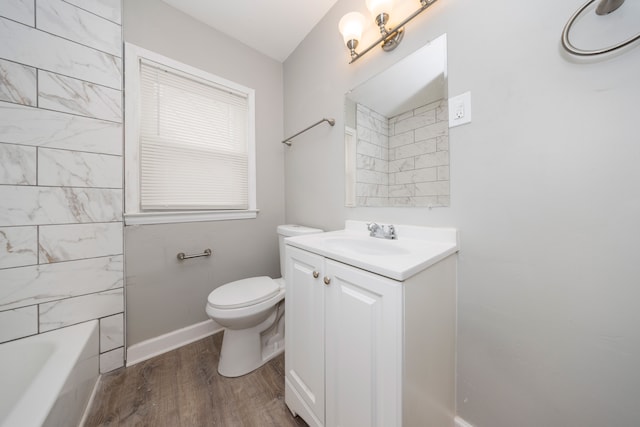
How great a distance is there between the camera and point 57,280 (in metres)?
1.09

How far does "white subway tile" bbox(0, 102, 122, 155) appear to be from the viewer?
0.97 metres

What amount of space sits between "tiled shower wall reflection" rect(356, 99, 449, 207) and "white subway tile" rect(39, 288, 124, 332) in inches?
63.0

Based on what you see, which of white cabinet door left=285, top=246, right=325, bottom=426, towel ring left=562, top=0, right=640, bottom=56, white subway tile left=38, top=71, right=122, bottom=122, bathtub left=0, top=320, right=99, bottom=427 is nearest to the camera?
towel ring left=562, top=0, right=640, bottom=56

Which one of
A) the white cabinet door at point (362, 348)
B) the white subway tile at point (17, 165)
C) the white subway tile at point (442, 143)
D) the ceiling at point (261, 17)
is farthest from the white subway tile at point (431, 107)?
the white subway tile at point (17, 165)

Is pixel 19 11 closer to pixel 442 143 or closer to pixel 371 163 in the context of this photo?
pixel 371 163

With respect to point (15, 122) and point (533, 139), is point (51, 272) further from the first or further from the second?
point (533, 139)

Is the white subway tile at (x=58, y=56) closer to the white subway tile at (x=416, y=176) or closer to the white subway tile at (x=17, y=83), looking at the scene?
the white subway tile at (x=17, y=83)

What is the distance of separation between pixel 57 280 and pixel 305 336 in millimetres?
1369

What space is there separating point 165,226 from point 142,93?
34.6 inches

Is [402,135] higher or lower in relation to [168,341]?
higher

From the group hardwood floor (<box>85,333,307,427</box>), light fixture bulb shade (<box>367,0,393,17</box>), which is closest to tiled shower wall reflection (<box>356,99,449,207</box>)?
light fixture bulb shade (<box>367,0,393,17</box>)

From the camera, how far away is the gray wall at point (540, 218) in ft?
1.85

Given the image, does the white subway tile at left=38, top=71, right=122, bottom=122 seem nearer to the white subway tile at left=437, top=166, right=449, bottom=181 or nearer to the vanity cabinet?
the vanity cabinet

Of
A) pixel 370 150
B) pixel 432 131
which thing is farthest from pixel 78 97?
pixel 432 131
